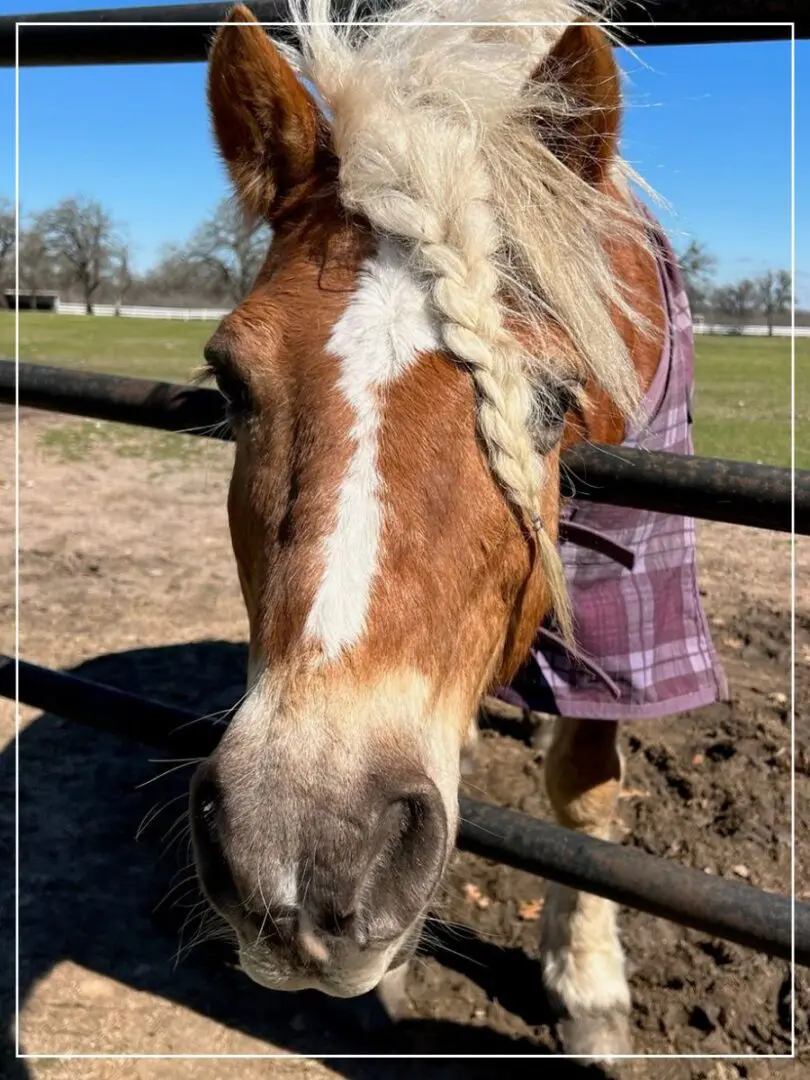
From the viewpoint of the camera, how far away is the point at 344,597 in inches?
48.4

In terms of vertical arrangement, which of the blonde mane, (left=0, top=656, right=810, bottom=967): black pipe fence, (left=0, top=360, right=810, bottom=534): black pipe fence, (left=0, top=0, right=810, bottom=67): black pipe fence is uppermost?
(left=0, top=0, right=810, bottom=67): black pipe fence

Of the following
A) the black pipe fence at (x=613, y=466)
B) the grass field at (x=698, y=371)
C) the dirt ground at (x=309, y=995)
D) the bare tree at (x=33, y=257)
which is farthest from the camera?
the grass field at (x=698, y=371)

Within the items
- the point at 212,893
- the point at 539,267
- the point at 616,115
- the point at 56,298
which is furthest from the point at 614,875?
the point at 56,298

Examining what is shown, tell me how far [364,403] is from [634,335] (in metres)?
0.97

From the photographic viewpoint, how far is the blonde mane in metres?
1.40

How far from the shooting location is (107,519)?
6242 millimetres

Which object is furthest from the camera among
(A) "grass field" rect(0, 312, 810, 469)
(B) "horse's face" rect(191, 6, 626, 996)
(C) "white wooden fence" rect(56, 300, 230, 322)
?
(C) "white wooden fence" rect(56, 300, 230, 322)

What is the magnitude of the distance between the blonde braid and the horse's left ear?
7.9 inches

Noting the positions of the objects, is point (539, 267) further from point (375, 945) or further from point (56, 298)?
point (56, 298)

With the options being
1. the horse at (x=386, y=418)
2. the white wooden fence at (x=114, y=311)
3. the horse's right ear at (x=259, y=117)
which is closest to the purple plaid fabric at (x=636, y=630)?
the horse at (x=386, y=418)

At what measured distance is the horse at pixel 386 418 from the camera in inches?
46.1

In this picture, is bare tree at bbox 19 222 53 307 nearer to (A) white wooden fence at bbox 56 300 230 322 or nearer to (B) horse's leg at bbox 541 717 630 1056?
(B) horse's leg at bbox 541 717 630 1056

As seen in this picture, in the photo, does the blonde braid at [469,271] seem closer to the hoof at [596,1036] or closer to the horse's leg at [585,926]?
the horse's leg at [585,926]

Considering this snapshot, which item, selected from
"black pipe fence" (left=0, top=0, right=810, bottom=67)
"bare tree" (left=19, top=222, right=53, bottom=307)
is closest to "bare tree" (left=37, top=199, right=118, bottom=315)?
"bare tree" (left=19, top=222, right=53, bottom=307)
